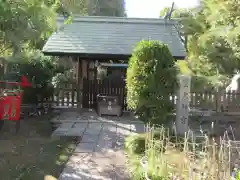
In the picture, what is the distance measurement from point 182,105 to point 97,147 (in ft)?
6.61

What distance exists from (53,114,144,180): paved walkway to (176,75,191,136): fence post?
1.34 meters

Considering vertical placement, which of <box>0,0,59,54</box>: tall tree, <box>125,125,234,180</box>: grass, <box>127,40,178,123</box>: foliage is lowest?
<box>125,125,234,180</box>: grass

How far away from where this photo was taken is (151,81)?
650cm

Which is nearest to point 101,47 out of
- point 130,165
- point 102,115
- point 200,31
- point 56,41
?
point 56,41

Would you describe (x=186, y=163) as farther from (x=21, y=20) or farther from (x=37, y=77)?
(x=37, y=77)

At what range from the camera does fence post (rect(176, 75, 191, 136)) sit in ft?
21.8

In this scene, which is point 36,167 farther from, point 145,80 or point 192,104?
point 192,104

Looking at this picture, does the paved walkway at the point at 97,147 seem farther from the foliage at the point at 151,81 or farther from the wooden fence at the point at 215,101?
the wooden fence at the point at 215,101

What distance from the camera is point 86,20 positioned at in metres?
13.2

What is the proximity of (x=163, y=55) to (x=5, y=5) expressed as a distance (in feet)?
11.6

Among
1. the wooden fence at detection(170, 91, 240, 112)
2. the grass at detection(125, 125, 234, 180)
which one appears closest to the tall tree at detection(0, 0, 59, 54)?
the grass at detection(125, 125, 234, 180)

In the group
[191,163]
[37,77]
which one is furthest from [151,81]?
[37,77]

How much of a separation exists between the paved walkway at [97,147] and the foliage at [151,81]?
3.30 feet

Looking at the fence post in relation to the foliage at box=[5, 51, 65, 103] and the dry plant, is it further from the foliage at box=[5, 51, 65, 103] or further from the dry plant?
the foliage at box=[5, 51, 65, 103]
